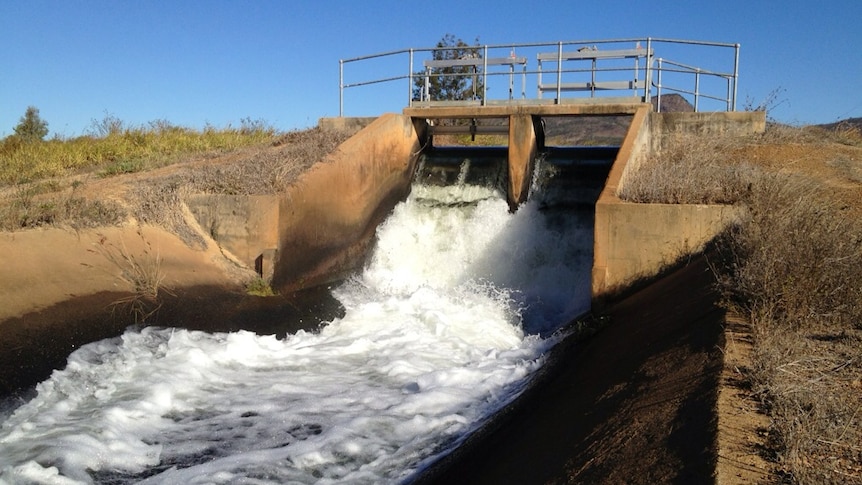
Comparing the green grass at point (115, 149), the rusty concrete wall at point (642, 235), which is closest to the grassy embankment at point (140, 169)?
the green grass at point (115, 149)

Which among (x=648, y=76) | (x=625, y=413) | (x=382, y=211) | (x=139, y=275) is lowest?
(x=625, y=413)

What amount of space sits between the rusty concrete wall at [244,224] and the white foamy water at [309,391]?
1.48 meters

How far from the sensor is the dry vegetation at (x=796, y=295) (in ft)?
10.2

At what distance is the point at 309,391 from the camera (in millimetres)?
6613

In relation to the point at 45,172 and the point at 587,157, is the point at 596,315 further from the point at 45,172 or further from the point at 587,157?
the point at 45,172

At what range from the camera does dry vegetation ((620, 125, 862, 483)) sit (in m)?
3.09

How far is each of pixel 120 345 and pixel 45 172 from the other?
309 inches

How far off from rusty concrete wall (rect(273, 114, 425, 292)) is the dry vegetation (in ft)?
15.9

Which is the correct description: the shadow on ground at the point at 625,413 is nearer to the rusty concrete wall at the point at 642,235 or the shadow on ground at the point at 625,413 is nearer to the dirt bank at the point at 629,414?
the dirt bank at the point at 629,414

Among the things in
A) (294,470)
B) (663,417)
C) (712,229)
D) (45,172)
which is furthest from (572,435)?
(45,172)

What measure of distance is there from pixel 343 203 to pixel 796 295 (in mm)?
7979

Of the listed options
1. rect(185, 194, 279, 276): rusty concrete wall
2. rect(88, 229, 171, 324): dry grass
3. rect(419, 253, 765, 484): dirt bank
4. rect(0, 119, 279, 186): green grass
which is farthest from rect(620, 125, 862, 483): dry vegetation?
rect(0, 119, 279, 186): green grass

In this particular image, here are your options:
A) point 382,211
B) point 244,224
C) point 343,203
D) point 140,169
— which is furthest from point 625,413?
point 140,169

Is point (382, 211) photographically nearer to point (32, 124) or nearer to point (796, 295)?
point (796, 295)
